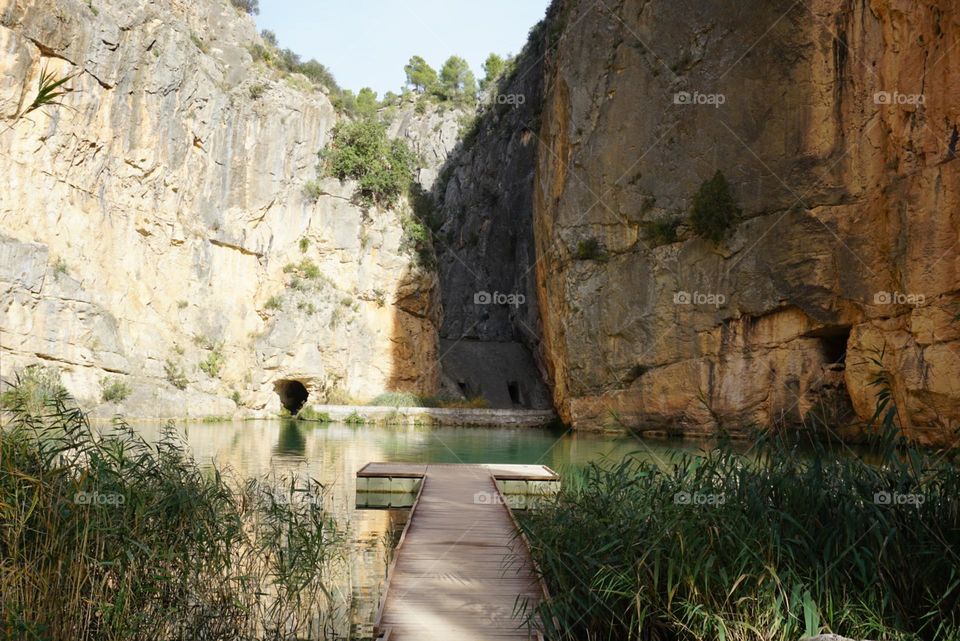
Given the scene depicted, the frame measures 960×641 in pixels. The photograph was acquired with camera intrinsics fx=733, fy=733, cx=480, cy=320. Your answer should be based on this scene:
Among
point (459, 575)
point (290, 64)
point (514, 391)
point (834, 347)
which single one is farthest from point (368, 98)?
point (459, 575)

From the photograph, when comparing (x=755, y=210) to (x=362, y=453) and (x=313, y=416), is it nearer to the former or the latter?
(x=362, y=453)

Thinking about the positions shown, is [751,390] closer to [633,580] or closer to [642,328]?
[642,328]

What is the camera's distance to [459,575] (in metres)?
7.16

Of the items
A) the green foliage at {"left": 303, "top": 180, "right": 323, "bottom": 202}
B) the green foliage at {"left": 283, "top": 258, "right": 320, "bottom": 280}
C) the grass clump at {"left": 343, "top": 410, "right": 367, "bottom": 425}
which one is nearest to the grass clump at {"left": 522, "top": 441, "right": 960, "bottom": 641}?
the grass clump at {"left": 343, "top": 410, "right": 367, "bottom": 425}

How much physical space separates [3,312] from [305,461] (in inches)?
573

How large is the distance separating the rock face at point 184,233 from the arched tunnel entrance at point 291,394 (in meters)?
1.09

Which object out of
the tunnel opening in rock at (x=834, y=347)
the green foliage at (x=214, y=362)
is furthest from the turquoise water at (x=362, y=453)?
the tunnel opening in rock at (x=834, y=347)

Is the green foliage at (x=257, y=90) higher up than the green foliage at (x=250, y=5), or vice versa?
the green foliage at (x=250, y=5)

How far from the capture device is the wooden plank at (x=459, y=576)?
18.8ft

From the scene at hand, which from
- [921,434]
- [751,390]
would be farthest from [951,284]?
[751,390]

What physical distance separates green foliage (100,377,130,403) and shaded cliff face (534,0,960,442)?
17.4 m

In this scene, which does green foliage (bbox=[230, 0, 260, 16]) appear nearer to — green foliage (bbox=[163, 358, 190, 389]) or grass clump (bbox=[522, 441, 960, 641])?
green foliage (bbox=[163, 358, 190, 389])

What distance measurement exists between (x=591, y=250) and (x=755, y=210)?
7.01m

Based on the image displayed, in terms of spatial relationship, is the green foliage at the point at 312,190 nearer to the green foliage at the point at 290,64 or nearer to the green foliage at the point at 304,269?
the green foliage at the point at 304,269
